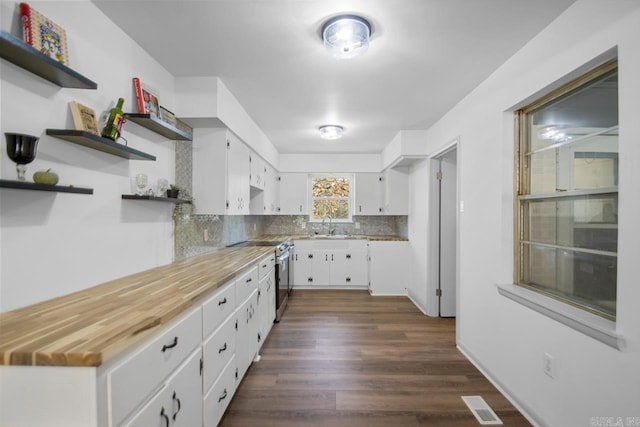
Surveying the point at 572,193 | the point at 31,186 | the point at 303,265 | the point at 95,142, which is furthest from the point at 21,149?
the point at 303,265

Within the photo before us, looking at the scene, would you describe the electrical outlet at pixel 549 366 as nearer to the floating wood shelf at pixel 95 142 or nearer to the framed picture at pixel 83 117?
the floating wood shelf at pixel 95 142

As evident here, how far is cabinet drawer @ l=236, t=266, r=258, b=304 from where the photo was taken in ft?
6.92

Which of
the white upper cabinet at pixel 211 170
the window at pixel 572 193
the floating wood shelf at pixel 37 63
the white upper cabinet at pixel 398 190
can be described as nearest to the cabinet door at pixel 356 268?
the white upper cabinet at pixel 398 190

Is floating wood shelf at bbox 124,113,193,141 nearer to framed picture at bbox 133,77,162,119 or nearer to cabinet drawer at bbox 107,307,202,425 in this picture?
framed picture at bbox 133,77,162,119

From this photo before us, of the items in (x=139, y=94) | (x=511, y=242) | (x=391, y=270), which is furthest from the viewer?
(x=391, y=270)

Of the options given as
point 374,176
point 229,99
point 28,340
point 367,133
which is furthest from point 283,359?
point 374,176

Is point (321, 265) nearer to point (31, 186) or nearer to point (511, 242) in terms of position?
point (511, 242)

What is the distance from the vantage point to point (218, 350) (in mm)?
1719

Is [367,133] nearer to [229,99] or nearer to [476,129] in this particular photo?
[476,129]

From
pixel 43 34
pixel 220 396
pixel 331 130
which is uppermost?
pixel 331 130

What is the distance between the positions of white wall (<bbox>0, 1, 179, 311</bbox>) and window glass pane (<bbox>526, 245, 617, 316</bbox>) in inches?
108

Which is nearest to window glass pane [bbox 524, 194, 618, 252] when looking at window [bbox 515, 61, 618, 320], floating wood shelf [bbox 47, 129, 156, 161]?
window [bbox 515, 61, 618, 320]

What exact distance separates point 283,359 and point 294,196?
10.6 feet

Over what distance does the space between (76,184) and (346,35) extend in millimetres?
1683
